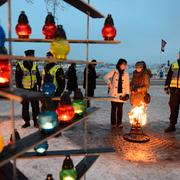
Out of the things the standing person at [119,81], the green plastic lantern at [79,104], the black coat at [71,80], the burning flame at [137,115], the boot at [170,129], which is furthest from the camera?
the black coat at [71,80]

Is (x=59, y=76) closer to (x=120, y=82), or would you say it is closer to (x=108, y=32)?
(x=120, y=82)

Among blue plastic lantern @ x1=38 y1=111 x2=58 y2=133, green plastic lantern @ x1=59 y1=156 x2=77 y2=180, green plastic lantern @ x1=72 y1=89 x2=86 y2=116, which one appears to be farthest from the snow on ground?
blue plastic lantern @ x1=38 y1=111 x2=58 y2=133

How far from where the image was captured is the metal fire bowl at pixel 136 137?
5.56m

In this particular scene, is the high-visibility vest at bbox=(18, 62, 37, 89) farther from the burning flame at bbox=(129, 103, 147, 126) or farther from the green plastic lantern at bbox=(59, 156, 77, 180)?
the green plastic lantern at bbox=(59, 156, 77, 180)

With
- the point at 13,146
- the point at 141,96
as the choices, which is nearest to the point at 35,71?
the point at 141,96

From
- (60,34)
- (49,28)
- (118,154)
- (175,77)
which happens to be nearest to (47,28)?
(49,28)

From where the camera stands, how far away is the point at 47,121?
2232 millimetres

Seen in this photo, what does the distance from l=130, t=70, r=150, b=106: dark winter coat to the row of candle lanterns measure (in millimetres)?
3121

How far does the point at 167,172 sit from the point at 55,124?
250cm

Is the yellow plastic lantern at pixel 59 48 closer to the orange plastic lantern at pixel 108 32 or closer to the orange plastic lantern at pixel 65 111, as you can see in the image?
the orange plastic lantern at pixel 65 111

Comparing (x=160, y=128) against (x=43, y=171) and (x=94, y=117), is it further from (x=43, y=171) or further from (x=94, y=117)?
(x=43, y=171)

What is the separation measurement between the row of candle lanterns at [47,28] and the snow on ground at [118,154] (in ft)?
6.64

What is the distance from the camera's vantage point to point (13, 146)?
6.21ft

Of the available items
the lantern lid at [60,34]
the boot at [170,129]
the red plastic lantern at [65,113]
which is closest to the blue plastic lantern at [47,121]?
the red plastic lantern at [65,113]
